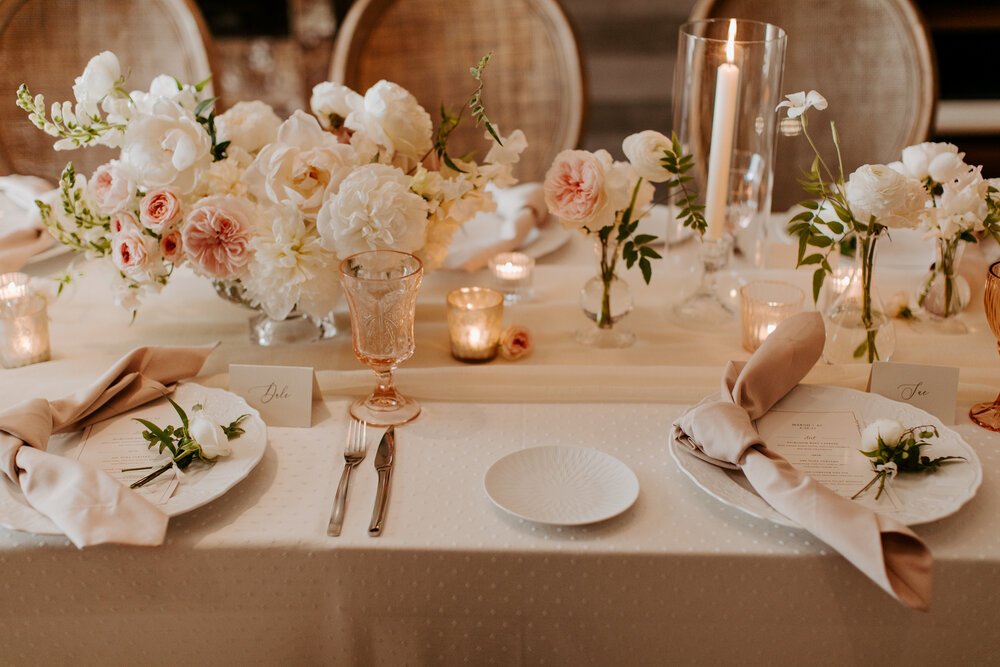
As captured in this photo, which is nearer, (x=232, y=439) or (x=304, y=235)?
(x=232, y=439)

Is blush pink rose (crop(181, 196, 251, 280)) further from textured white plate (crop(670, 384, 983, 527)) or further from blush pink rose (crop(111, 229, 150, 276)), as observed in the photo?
textured white plate (crop(670, 384, 983, 527))

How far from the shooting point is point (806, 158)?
2.01 m

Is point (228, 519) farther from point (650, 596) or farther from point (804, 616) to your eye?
point (804, 616)

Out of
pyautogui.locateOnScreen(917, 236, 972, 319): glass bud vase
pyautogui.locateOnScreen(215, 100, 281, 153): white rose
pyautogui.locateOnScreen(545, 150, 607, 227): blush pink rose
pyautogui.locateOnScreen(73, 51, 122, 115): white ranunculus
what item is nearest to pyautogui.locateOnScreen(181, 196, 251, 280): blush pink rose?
pyautogui.locateOnScreen(215, 100, 281, 153): white rose

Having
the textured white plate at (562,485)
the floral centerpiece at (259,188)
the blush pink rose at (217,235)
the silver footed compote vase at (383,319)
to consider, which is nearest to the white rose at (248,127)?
the floral centerpiece at (259,188)

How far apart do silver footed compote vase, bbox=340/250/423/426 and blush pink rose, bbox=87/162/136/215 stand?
29 cm

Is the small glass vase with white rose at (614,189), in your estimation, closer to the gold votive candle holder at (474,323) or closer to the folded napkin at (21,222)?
the gold votive candle holder at (474,323)

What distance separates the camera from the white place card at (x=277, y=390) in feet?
3.31

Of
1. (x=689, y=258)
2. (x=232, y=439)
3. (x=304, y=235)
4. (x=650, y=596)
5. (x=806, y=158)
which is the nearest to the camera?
(x=650, y=596)

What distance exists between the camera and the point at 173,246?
105 cm

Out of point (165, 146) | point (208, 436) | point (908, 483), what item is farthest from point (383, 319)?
point (908, 483)

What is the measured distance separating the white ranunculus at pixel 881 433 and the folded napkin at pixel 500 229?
2.22 ft

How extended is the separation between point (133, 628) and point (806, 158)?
1705 mm

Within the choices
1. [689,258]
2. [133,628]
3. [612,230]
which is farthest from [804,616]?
[689,258]
